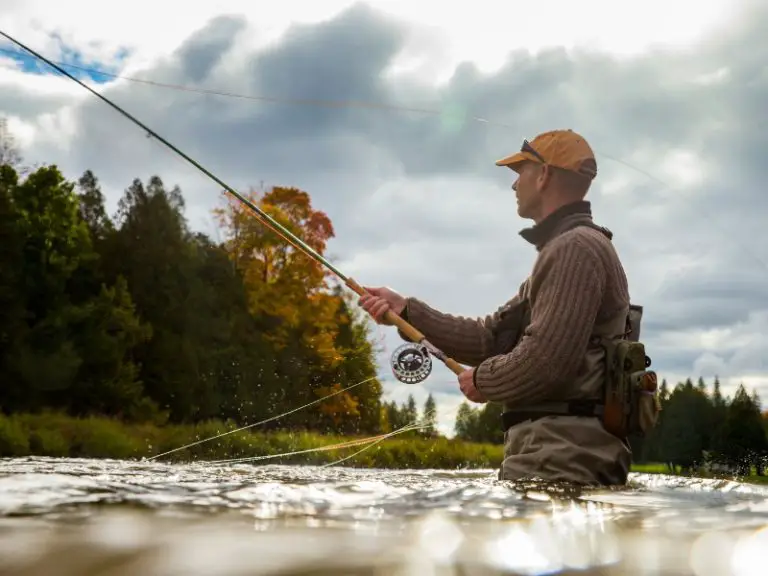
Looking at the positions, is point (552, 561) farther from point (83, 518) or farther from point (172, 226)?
point (172, 226)

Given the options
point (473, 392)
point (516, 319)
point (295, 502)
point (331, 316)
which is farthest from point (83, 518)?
point (331, 316)

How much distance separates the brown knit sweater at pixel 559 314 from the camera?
327 cm

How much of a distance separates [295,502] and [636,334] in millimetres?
2323

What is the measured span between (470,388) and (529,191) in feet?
3.42

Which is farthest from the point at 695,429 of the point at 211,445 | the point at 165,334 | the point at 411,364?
the point at 411,364

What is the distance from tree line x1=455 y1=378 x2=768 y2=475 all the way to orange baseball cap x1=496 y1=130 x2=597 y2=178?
17.5 m

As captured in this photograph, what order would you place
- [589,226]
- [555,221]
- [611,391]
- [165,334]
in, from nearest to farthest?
[611,391] < [589,226] < [555,221] < [165,334]

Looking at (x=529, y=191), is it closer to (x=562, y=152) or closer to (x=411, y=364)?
(x=562, y=152)

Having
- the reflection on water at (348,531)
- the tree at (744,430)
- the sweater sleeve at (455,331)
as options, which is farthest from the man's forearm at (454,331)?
the tree at (744,430)

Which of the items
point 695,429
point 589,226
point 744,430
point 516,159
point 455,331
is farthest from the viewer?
point 695,429

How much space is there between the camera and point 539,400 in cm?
346

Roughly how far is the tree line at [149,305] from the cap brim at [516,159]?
13.3 metres

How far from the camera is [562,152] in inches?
155

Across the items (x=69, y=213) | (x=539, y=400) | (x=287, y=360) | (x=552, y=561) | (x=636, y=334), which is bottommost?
(x=552, y=561)
